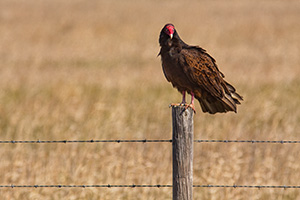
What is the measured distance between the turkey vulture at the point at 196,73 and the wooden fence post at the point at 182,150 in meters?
0.89

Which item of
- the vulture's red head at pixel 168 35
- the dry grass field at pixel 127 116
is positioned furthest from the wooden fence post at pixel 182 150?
the dry grass field at pixel 127 116

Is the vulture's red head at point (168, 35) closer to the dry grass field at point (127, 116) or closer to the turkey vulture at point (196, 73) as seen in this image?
the turkey vulture at point (196, 73)

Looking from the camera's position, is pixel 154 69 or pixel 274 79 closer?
pixel 274 79

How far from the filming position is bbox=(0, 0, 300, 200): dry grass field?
258 inches

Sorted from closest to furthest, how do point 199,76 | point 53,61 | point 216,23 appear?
point 199,76, point 53,61, point 216,23

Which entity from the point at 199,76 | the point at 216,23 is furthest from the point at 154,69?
the point at 216,23

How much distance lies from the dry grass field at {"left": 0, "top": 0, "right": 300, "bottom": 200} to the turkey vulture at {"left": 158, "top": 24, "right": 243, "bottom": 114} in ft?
4.09

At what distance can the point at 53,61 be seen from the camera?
56.5 ft

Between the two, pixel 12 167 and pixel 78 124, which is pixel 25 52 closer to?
pixel 78 124

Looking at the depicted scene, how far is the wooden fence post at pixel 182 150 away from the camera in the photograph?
4285mm

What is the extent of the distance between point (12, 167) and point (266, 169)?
2931 millimetres

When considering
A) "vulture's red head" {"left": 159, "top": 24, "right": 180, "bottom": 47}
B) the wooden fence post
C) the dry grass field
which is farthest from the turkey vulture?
the dry grass field

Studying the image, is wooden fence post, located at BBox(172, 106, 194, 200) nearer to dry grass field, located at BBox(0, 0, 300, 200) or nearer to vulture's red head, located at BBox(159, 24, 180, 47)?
vulture's red head, located at BBox(159, 24, 180, 47)

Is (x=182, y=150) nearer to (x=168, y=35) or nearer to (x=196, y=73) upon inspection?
(x=196, y=73)
